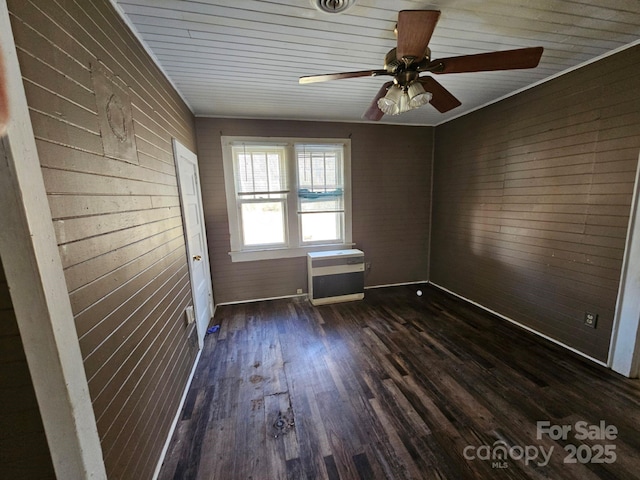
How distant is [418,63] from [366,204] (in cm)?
242

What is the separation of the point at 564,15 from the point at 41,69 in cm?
261

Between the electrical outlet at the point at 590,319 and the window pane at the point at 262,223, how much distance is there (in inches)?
130

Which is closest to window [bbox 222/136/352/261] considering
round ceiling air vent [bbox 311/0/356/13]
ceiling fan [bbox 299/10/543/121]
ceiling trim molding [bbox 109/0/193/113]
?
ceiling trim molding [bbox 109/0/193/113]

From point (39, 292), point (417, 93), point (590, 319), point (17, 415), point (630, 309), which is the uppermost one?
point (417, 93)

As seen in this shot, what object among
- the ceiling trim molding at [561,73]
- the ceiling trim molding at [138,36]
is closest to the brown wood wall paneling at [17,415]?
the ceiling trim molding at [138,36]

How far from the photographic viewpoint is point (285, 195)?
3479 millimetres

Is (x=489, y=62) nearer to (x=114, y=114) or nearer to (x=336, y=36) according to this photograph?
(x=336, y=36)

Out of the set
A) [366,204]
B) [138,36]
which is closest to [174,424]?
[138,36]

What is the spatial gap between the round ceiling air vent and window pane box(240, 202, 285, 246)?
234 centimetres

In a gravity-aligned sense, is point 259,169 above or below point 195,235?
above

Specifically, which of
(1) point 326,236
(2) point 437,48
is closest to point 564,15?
(2) point 437,48

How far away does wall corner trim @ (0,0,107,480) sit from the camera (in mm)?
656

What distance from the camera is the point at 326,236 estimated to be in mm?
3795

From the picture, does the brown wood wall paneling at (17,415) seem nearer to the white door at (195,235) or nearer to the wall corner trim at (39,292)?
the wall corner trim at (39,292)
